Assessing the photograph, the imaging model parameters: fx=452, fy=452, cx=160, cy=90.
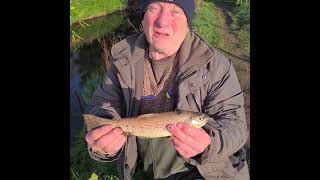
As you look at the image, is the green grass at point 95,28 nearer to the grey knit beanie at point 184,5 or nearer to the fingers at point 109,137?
the grey knit beanie at point 184,5

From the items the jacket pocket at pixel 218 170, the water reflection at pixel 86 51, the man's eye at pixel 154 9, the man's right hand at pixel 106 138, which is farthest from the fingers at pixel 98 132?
the water reflection at pixel 86 51

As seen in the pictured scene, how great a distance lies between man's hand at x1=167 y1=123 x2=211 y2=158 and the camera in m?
2.66

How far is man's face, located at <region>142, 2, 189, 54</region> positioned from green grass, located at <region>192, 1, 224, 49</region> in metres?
6.09

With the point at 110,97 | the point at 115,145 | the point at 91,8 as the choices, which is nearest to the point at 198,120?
the point at 115,145

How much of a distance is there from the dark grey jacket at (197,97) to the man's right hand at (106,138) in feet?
0.66

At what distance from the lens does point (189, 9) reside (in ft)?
10.4

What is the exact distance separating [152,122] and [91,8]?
1052 cm

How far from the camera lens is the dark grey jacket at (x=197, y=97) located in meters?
3.04

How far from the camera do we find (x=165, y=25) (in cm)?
305

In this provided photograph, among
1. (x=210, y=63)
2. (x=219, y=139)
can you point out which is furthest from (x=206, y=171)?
(x=210, y=63)

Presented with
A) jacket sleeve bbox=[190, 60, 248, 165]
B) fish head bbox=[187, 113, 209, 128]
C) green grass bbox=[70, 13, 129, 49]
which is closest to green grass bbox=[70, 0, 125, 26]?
green grass bbox=[70, 13, 129, 49]

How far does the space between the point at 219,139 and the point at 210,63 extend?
0.56m
